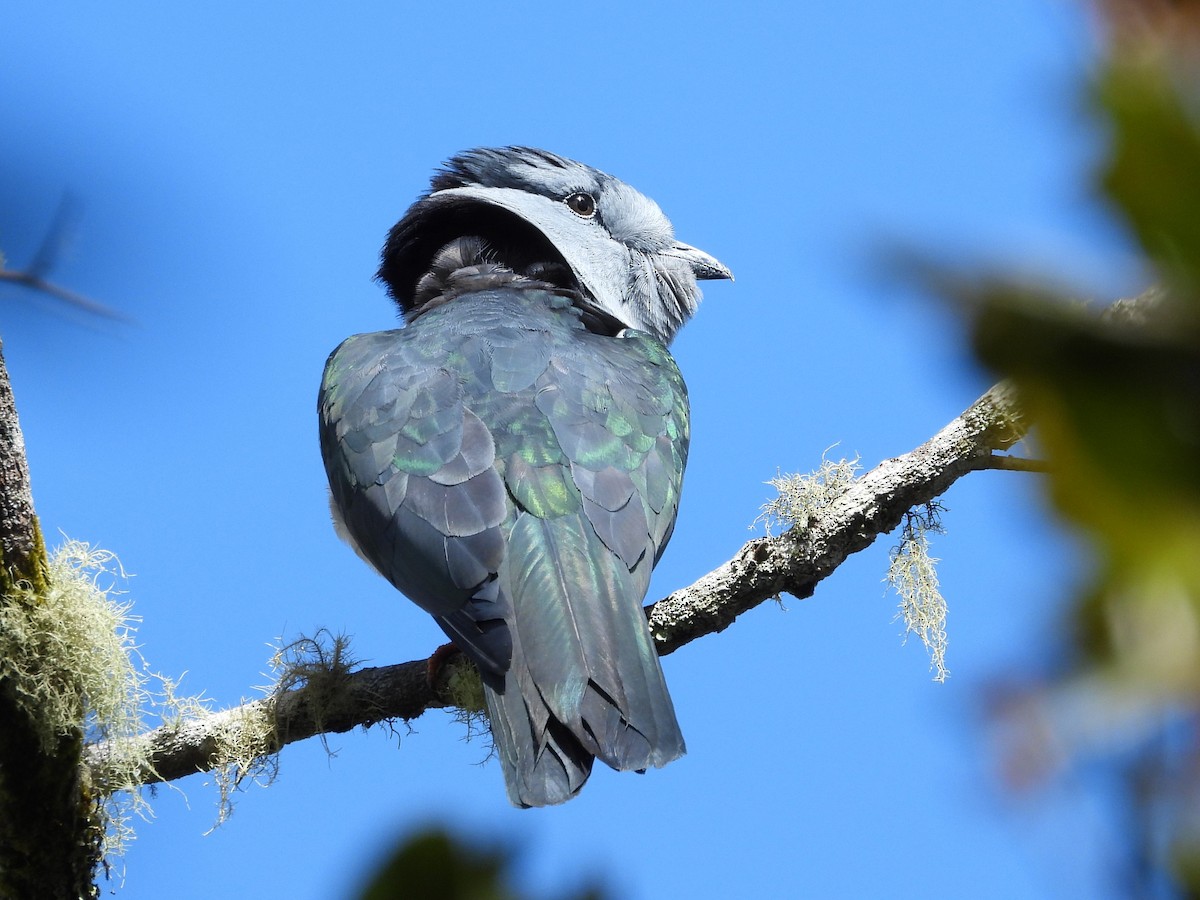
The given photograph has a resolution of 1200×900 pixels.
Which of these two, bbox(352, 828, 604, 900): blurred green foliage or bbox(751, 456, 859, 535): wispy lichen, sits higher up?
bbox(751, 456, 859, 535): wispy lichen

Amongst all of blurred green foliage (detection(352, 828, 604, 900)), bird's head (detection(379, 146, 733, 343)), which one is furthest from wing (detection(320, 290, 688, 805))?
blurred green foliage (detection(352, 828, 604, 900))

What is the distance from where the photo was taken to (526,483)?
426 centimetres

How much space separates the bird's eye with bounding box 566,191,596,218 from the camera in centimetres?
657

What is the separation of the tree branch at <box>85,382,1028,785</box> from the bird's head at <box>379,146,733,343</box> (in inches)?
85.0

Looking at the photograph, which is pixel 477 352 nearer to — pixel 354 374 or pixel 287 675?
pixel 354 374

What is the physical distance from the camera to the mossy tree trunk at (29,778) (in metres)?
3.60

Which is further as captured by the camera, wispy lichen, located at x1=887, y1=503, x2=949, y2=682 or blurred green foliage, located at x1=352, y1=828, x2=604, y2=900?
wispy lichen, located at x1=887, y1=503, x2=949, y2=682

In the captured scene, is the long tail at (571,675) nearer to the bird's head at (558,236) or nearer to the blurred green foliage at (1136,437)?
the bird's head at (558,236)

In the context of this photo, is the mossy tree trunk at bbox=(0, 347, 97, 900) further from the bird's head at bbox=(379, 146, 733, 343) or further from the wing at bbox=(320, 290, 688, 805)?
the bird's head at bbox=(379, 146, 733, 343)

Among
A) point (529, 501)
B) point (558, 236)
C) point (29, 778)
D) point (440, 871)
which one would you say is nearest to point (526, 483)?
point (529, 501)

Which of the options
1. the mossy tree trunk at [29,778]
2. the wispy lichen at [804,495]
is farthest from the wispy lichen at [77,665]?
the wispy lichen at [804,495]

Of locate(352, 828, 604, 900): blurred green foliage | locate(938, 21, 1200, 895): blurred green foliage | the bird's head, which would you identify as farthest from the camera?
the bird's head

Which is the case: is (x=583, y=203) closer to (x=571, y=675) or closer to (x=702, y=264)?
(x=702, y=264)

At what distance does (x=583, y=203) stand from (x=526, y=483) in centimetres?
269
